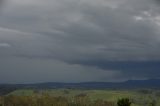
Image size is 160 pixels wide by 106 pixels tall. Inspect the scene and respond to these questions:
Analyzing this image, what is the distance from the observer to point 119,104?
105ft
